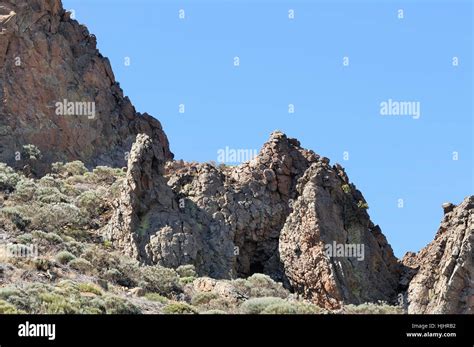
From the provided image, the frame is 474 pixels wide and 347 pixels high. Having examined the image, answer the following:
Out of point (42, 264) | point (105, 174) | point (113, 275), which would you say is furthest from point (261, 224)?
point (42, 264)

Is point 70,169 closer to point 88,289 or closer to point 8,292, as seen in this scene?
point 88,289

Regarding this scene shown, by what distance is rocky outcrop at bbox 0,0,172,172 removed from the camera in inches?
2212

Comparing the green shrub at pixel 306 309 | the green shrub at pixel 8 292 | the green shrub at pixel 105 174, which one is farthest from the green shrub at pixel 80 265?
the green shrub at pixel 105 174

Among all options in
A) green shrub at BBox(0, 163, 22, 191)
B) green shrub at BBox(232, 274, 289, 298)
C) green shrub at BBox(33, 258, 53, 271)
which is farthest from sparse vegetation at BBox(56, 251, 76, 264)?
green shrub at BBox(0, 163, 22, 191)

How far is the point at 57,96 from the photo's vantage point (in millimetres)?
58062

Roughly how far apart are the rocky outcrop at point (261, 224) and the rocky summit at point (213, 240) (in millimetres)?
56

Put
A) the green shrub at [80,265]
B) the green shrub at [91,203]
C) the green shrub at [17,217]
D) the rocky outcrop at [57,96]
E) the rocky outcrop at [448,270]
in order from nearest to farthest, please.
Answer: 1. the green shrub at [80,265]
2. the rocky outcrop at [448,270]
3. the green shrub at [17,217]
4. the green shrub at [91,203]
5. the rocky outcrop at [57,96]

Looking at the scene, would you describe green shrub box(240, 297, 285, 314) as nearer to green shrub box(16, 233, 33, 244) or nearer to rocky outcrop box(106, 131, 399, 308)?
rocky outcrop box(106, 131, 399, 308)

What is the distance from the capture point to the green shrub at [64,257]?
34.4m

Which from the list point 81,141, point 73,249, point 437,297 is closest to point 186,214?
point 73,249

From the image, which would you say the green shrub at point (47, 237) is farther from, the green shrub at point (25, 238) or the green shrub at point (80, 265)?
the green shrub at point (80, 265)

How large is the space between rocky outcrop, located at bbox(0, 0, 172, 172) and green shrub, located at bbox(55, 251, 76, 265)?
1932 cm

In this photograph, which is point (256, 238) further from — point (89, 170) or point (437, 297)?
point (89, 170)

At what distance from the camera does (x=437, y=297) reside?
38750 mm
